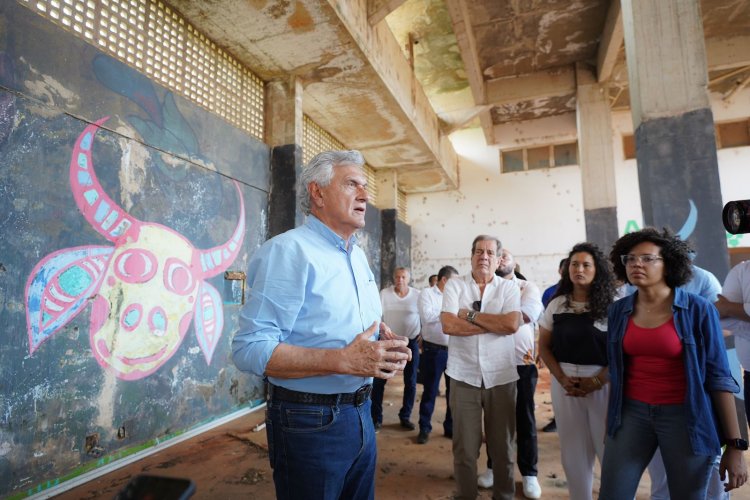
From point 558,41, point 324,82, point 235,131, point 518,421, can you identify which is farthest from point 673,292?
point 558,41

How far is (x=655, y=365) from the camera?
196 cm

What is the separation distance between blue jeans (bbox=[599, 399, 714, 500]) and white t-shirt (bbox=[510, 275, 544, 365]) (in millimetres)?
1061

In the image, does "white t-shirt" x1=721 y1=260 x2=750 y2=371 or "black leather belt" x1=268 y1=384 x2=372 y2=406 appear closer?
"black leather belt" x1=268 y1=384 x2=372 y2=406

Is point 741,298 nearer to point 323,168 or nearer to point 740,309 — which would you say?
point 740,309

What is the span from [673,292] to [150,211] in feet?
13.1

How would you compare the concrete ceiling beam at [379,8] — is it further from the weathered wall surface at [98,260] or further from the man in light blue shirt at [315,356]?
the man in light blue shirt at [315,356]

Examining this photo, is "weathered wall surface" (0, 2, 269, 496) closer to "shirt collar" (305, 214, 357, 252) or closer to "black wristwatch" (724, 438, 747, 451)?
"shirt collar" (305, 214, 357, 252)

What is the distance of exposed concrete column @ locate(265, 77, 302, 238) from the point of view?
17.3 feet

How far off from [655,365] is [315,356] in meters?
1.74

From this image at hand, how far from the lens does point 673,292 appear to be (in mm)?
2055

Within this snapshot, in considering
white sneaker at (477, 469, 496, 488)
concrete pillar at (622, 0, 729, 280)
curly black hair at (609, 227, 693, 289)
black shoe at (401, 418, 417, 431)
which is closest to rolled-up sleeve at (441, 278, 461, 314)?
curly black hair at (609, 227, 693, 289)

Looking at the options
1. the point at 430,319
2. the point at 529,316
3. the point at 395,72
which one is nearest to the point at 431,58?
the point at 395,72

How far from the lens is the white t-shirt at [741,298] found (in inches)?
102

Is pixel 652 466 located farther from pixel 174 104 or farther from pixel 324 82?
pixel 324 82
